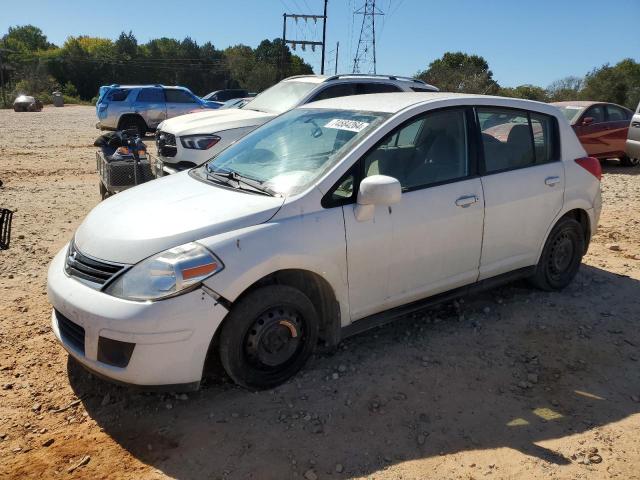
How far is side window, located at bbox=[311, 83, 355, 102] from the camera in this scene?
7977 millimetres

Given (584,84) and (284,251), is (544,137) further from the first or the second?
(584,84)

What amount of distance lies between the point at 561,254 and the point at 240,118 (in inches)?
188

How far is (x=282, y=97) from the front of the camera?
848cm

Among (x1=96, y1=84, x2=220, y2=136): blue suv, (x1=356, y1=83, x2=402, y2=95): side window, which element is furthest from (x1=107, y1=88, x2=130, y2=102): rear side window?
(x1=356, y1=83, x2=402, y2=95): side window

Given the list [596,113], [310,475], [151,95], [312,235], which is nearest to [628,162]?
[596,113]

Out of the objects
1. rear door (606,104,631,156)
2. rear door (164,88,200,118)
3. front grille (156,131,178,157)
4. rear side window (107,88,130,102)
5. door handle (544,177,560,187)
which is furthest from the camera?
rear door (164,88,200,118)

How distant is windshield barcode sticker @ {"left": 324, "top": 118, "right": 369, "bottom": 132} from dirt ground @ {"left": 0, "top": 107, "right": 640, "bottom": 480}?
1.52 meters

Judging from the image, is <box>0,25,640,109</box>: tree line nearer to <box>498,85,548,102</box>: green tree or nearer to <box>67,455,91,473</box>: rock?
<box>498,85,548,102</box>: green tree

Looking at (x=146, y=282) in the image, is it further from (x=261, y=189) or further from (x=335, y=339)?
(x=335, y=339)

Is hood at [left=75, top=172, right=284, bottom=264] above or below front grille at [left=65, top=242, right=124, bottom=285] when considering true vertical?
above

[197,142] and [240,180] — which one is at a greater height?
[197,142]

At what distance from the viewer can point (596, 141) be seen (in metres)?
12.3

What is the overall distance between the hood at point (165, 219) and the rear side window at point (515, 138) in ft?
6.08

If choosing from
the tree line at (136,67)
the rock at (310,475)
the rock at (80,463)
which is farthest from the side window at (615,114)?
the tree line at (136,67)
